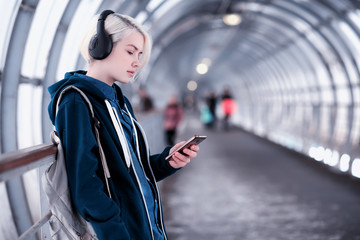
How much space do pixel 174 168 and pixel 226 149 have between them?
10627 millimetres

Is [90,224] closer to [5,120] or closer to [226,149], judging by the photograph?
[5,120]

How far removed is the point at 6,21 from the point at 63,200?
2.40m

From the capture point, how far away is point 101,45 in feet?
6.73

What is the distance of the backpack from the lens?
1883 mm

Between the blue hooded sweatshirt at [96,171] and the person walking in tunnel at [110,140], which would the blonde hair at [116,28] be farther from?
the blue hooded sweatshirt at [96,171]

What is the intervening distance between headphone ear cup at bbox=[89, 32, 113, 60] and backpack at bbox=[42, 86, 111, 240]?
25cm

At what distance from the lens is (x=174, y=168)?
245 cm

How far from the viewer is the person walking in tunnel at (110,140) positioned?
1.81 meters

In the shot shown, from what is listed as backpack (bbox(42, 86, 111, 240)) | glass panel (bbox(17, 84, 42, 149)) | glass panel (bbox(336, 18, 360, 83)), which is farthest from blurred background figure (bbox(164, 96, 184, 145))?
backpack (bbox(42, 86, 111, 240))

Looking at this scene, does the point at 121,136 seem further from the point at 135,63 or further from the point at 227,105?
the point at 227,105

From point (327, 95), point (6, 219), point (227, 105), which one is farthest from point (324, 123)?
point (6, 219)

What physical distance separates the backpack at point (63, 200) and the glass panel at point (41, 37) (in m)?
2.77

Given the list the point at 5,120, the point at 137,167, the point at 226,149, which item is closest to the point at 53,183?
the point at 137,167

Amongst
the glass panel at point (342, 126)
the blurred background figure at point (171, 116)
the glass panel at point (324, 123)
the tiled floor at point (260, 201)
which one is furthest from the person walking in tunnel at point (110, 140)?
the blurred background figure at point (171, 116)
